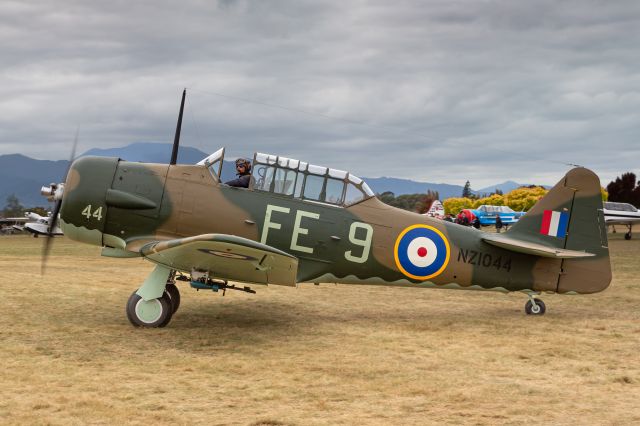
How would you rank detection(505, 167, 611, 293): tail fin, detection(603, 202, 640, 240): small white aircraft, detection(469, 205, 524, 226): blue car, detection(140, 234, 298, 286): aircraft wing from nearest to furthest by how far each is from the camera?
detection(140, 234, 298, 286): aircraft wing → detection(505, 167, 611, 293): tail fin → detection(603, 202, 640, 240): small white aircraft → detection(469, 205, 524, 226): blue car

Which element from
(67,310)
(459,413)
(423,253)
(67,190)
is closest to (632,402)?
(459,413)

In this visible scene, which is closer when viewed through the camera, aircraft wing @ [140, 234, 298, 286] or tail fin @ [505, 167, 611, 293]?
aircraft wing @ [140, 234, 298, 286]

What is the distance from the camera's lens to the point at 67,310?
999 centimetres

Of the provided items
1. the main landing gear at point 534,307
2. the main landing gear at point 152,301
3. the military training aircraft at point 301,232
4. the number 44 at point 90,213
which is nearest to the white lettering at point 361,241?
the military training aircraft at point 301,232

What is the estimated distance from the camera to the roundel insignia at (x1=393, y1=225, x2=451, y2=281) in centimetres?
967

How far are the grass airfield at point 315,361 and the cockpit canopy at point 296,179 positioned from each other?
200 centimetres

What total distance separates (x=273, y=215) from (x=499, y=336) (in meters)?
3.69

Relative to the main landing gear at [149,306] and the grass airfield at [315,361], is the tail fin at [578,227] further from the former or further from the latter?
the main landing gear at [149,306]

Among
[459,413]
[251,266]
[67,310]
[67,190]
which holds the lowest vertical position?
[67,310]

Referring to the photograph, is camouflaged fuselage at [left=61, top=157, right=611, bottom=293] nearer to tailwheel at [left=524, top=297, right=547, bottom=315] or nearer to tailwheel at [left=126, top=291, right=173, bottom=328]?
tailwheel at [left=524, top=297, right=547, bottom=315]

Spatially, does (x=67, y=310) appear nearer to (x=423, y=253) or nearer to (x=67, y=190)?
(x=67, y=190)

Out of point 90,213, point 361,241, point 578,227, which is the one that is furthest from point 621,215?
point 90,213

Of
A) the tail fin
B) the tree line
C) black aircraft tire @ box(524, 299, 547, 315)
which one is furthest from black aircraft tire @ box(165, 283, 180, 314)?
the tree line

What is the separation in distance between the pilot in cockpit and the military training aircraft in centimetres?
10
